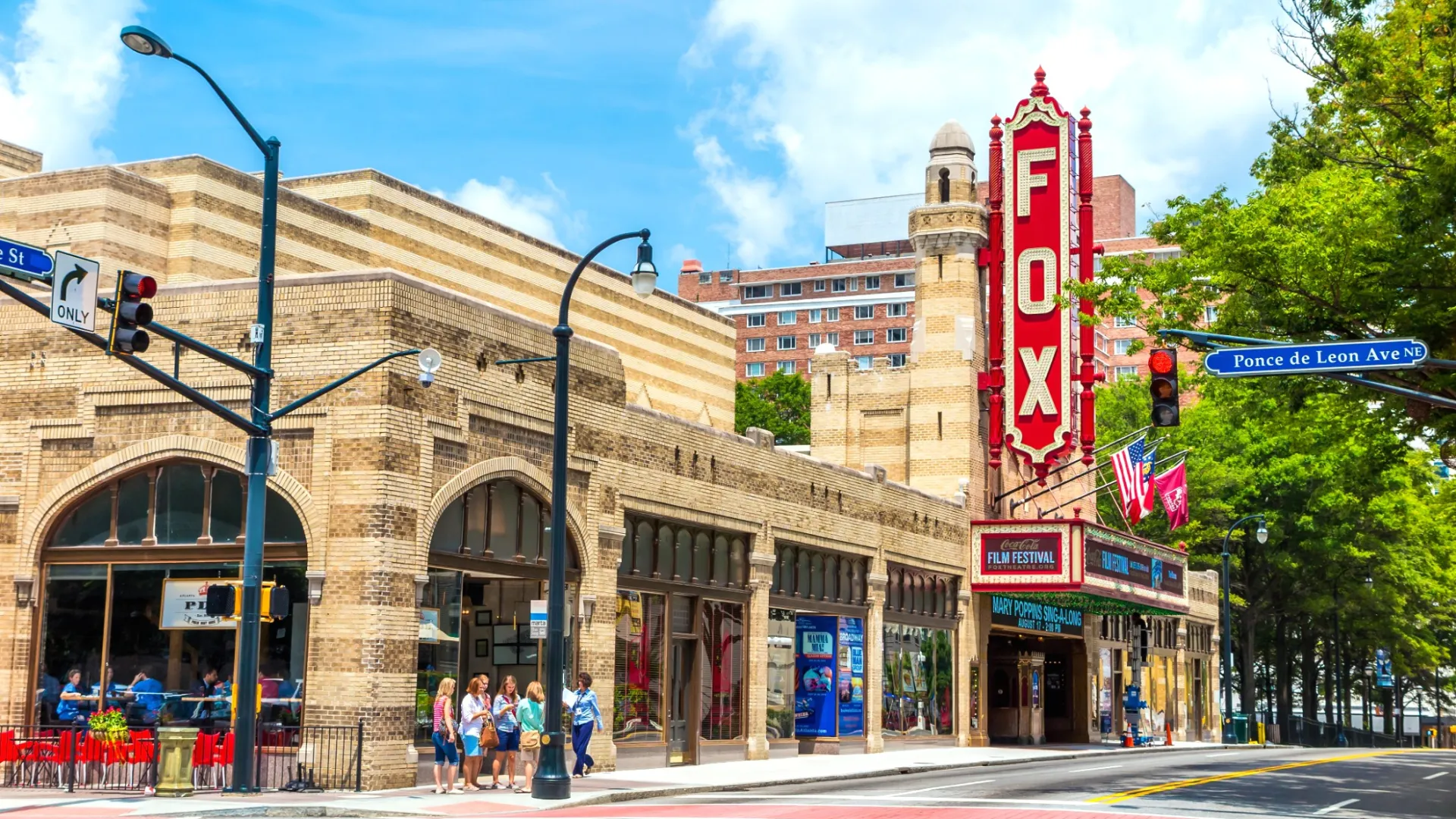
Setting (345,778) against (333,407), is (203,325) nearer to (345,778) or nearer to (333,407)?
(333,407)

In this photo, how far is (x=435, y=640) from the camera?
26.3m

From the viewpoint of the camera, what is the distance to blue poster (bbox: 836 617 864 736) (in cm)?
4062

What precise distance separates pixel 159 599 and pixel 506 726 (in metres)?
6.05

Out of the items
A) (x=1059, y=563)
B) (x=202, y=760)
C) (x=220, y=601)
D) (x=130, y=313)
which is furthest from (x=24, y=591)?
(x=1059, y=563)

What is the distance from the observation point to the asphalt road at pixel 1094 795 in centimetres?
2125

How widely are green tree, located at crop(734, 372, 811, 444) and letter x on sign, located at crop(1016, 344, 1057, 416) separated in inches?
1861

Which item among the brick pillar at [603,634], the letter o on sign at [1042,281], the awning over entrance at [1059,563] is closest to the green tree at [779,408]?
the awning over entrance at [1059,563]

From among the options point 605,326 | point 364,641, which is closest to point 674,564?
point 364,641

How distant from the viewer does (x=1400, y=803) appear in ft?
84.3

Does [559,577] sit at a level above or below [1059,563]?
below

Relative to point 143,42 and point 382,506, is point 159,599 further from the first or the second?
point 143,42

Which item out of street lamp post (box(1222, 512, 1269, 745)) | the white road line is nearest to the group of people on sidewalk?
the white road line

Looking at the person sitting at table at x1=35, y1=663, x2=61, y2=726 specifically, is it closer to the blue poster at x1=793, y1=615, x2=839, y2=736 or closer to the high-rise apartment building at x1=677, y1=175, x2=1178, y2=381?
the blue poster at x1=793, y1=615, x2=839, y2=736

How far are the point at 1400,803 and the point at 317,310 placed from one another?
19.4m
